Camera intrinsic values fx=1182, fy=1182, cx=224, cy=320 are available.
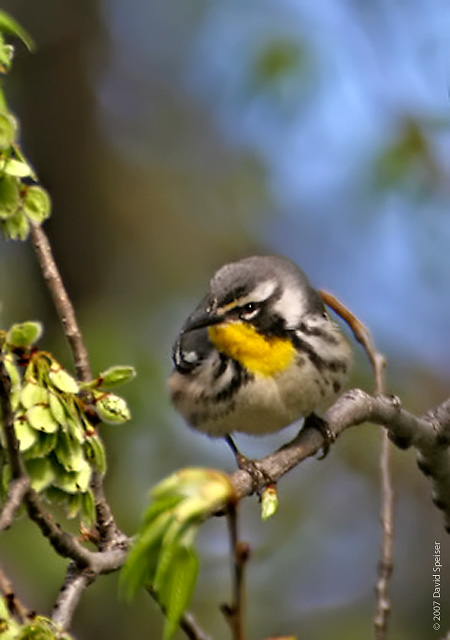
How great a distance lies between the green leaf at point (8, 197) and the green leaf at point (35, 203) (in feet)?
0.15

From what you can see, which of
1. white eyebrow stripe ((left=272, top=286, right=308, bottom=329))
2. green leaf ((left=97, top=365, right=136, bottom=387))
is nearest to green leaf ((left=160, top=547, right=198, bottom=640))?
green leaf ((left=97, top=365, right=136, bottom=387))

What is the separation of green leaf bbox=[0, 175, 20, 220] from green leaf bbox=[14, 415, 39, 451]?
39 centimetres

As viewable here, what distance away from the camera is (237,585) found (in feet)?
4.67

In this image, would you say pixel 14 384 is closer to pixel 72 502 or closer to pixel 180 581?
pixel 72 502

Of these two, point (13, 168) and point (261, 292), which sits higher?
point (13, 168)

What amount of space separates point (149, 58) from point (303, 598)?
454 cm

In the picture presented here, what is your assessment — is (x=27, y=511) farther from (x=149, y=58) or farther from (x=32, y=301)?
(x=149, y=58)

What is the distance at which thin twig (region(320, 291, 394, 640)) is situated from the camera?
116 inches

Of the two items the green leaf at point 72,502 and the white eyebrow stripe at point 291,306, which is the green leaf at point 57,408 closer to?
the green leaf at point 72,502

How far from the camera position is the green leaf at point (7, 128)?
6.64ft

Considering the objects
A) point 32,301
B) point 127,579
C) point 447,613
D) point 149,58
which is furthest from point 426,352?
point 127,579

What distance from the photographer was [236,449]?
3924 millimetres

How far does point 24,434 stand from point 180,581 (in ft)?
2.25

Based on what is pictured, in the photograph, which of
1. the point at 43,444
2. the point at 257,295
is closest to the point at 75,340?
the point at 43,444
